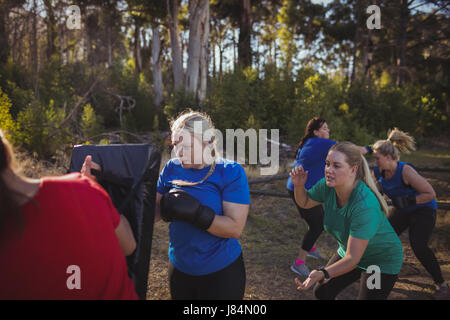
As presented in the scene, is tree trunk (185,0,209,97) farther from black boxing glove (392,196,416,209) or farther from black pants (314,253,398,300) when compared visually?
black pants (314,253,398,300)

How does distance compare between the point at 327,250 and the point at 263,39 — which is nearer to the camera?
the point at 327,250

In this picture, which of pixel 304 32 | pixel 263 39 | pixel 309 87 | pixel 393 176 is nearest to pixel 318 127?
pixel 393 176

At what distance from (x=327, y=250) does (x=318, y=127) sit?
6.45 feet

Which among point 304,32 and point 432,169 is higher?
point 304,32

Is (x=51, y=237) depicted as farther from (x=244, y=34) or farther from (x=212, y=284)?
(x=244, y=34)

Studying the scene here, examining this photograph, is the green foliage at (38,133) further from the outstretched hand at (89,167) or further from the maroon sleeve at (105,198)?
the maroon sleeve at (105,198)

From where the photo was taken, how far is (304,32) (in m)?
27.1

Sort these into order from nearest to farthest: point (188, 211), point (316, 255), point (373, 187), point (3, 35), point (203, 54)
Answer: point (188, 211) → point (373, 187) → point (316, 255) → point (3, 35) → point (203, 54)

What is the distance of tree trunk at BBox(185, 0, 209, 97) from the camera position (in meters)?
13.7

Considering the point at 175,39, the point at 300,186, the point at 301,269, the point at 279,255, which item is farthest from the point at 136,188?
the point at 175,39

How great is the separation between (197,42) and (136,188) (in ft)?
43.2

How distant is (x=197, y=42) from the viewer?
1400 cm

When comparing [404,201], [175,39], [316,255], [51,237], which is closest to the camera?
[51,237]

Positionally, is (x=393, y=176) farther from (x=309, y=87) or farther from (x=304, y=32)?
(x=304, y=32)
